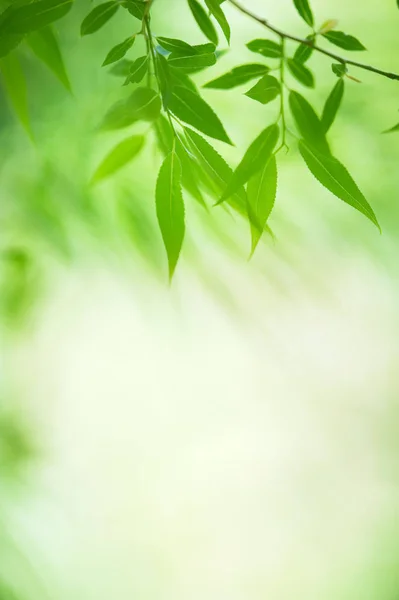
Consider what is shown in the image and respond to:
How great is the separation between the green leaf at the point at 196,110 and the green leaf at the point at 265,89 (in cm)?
5

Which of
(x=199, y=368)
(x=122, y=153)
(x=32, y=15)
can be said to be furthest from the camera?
(x=199, y=368)

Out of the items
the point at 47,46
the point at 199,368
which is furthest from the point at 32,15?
the point at 199,368

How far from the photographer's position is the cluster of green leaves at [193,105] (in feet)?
1.53

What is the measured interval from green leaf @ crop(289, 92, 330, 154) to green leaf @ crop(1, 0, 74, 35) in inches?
8.5

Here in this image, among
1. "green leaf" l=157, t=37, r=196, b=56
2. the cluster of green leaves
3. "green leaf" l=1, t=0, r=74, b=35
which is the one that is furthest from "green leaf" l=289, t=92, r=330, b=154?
"green leaf" l=1, t=0, r=74, b=35

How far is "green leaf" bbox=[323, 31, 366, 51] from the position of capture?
508 millimetres

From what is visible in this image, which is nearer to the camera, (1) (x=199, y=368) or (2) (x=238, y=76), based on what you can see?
(2) (x=238, y=76)

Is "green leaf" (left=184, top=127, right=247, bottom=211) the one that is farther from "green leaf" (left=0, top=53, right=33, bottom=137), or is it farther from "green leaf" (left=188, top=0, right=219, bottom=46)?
"green leaf" (left=0, top=53, right=33, bottom=137)

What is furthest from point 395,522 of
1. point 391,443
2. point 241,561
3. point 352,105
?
point 352,105

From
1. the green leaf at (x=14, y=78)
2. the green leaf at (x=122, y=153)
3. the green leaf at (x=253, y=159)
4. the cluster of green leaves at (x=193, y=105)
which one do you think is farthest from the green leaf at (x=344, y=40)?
the green leaf at (x=14, y=78)

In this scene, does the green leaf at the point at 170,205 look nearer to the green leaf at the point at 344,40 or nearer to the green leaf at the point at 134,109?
the green leaf at the point at 134,109

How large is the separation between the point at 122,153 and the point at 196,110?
112 mm

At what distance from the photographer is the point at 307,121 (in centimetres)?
50

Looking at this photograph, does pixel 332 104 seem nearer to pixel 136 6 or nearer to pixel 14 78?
pixel 136 6
